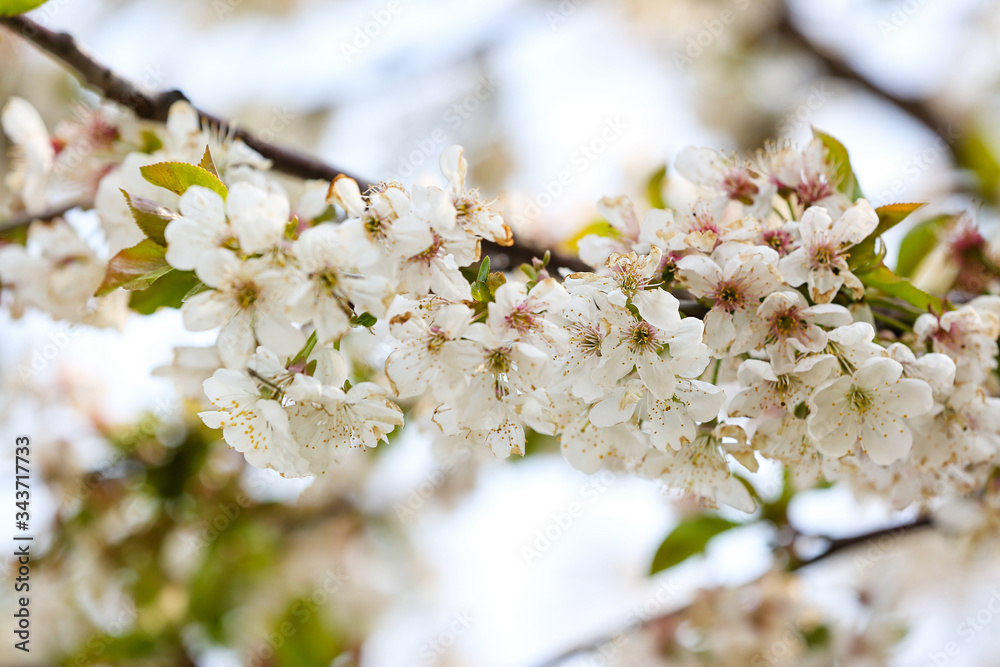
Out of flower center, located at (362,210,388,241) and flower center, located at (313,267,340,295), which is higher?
flower center, located at (362,210,388,241)

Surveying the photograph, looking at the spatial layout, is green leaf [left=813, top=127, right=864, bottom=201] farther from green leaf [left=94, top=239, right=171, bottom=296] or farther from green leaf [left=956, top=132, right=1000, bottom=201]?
green leaf [left=956, top=132, right=1000, bottom=201]

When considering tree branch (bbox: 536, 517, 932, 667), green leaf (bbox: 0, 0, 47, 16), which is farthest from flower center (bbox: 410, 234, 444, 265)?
tree branch (bbox: 536, 517, 932, 667)

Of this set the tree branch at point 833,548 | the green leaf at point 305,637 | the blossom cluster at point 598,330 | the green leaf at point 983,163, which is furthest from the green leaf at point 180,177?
the green leaf at point 983,163

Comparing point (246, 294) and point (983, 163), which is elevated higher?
→ point (246, 294)

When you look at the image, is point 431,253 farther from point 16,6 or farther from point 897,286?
point 16,6

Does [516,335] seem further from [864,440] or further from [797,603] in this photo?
[797,603]

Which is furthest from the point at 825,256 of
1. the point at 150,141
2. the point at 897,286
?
the point at 150,141
